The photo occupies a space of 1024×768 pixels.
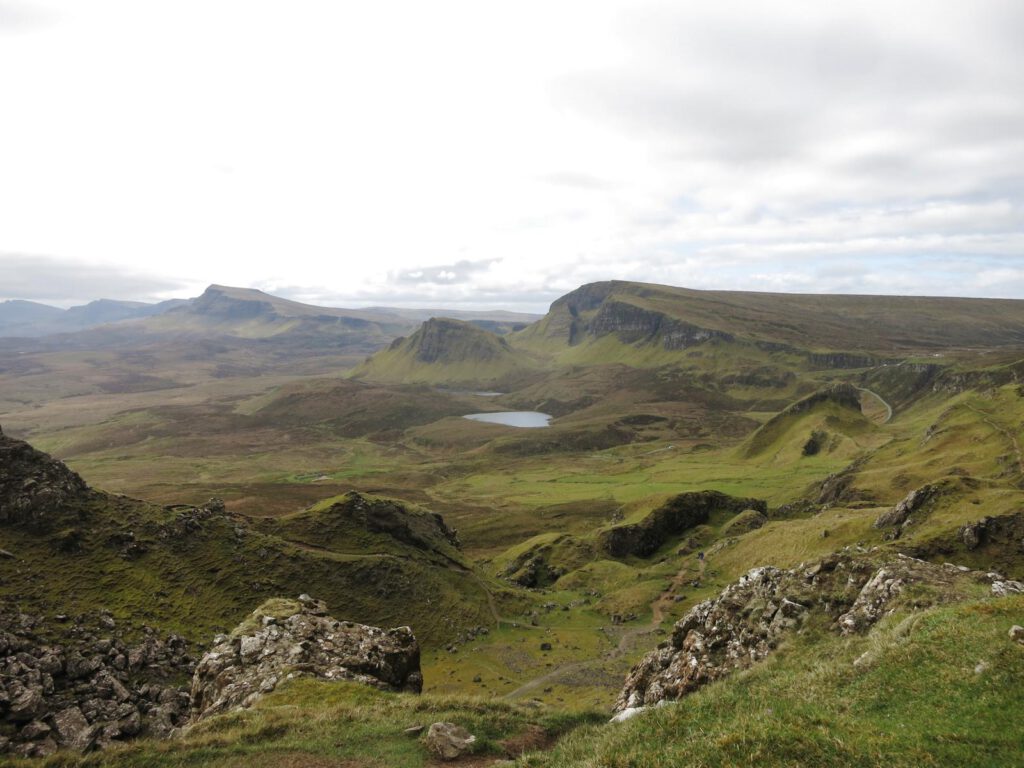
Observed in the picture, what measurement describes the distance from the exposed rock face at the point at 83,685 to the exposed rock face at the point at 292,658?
145 inches

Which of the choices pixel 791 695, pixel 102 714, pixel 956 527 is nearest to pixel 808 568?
pixel 791 695

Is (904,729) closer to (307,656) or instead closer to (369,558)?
(307,656)

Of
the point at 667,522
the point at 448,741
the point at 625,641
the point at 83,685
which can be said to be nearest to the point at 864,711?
the point at 448,741

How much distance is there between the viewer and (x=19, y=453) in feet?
207

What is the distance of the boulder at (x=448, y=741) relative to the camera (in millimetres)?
23203

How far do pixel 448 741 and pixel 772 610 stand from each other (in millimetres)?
18981

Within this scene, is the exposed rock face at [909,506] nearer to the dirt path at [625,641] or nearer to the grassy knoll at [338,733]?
the dirt path at [625,641]

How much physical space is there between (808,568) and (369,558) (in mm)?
65072

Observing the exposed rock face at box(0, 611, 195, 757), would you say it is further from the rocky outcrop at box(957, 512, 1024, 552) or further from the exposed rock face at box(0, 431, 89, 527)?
the rocky outcrop at box(957, 512, 1024, 552)

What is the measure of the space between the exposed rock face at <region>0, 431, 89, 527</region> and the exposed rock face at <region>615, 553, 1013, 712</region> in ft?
214

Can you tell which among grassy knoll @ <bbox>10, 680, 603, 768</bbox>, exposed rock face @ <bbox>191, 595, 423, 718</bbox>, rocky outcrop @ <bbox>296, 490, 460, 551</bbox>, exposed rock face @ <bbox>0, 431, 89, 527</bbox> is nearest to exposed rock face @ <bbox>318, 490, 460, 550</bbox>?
rocky outcrop @ <bbox>296, 490, 460, 551</bbox>

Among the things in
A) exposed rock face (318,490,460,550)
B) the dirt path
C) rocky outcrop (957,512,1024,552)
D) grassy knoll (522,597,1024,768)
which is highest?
grassy knoll (522,597,1024,768)

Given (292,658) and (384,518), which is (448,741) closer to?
(292,658)

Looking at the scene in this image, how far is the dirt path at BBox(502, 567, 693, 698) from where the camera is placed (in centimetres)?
6178
